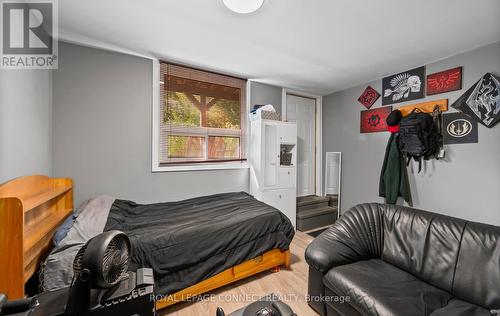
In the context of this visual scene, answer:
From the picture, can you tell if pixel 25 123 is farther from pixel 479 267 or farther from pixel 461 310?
pixel 479 267

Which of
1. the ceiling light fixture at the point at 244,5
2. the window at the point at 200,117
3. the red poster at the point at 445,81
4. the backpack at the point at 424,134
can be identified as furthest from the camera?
the window at the point at 200,117

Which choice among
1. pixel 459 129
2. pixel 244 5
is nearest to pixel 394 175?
pixel 459 129

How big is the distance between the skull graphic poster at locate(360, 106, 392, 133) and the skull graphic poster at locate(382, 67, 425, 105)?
130 millimetres

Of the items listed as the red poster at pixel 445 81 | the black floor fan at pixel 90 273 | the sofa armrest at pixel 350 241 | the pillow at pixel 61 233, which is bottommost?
the sofa armrest at pixel 350 241

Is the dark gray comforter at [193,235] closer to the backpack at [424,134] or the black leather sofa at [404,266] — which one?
the black leather sofa at [404,266]

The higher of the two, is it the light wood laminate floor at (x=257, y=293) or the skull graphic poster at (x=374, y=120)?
the skull graphic poster at (x=374, y=120)

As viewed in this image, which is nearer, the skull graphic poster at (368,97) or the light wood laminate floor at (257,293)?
the light wood laminate floor at (257,293)

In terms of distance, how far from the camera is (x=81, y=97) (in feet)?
6.80

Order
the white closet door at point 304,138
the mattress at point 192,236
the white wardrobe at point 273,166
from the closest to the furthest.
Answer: the mattress at point 192,236 < the white wardrobe at point 273,166 < the white closet door at point 304,138

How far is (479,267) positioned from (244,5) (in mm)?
2287

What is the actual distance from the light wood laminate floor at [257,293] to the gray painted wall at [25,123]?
1.51 meters

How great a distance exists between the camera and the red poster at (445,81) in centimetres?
228

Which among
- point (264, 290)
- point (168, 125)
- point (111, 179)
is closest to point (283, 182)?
point (264, 290)

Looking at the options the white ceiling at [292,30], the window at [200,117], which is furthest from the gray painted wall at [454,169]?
the window at [200,117]
